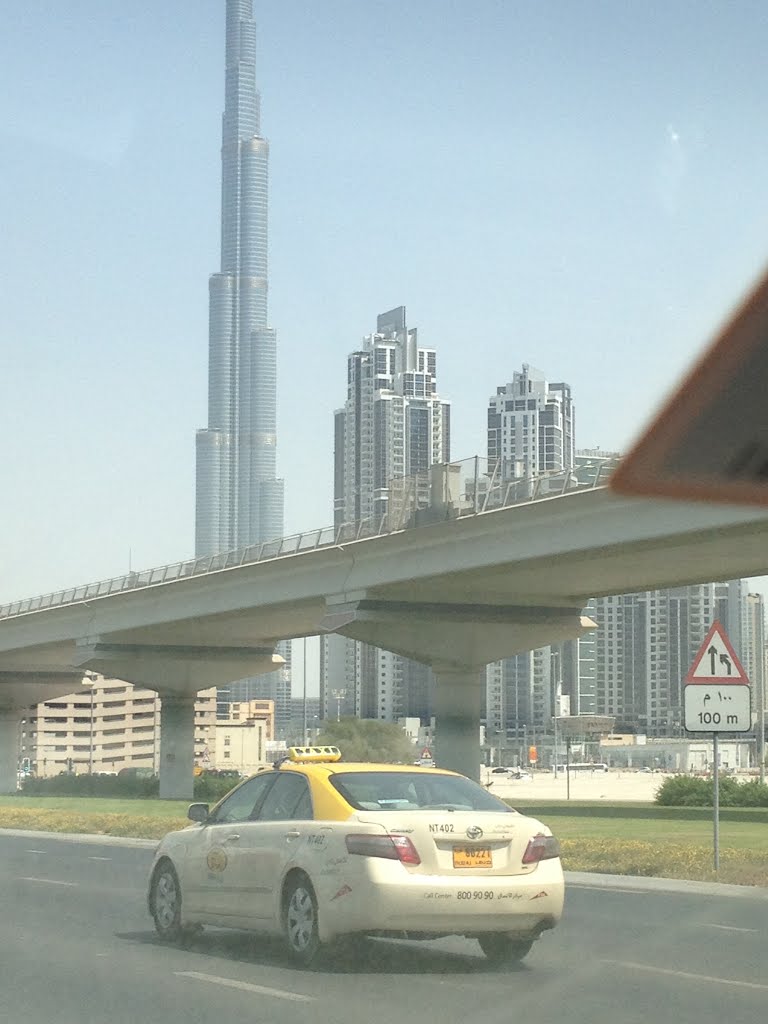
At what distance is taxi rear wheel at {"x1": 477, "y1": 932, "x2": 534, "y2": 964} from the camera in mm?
12641

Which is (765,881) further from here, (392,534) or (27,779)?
(27,779)

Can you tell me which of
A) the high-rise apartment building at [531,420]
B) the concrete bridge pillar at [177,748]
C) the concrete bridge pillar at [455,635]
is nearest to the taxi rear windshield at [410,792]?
the concrete bridge pillar at [455,635]

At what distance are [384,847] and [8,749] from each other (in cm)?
8351

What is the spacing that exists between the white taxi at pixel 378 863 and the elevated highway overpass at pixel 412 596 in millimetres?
17751

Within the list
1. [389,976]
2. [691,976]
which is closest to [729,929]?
[691,976]

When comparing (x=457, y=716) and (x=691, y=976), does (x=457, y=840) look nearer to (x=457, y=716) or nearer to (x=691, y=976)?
(x=691, y=976)

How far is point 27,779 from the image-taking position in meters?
93.4

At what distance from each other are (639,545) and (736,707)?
61.6 feet

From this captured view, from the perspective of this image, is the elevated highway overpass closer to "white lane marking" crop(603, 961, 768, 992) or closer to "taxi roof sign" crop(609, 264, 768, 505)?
"white lane marking" crop(603, 961, 768, 992)

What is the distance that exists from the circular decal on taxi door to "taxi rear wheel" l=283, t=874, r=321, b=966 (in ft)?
3.25

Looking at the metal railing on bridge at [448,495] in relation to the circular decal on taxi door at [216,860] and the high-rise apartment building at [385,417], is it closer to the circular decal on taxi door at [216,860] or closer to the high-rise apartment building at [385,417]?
the circular decal on taxi door at [216,860]

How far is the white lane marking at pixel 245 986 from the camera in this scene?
430 inches

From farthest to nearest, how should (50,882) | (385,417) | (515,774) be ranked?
(515,774) → (385,417) → (50,882)

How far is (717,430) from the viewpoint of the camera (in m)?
2.38
